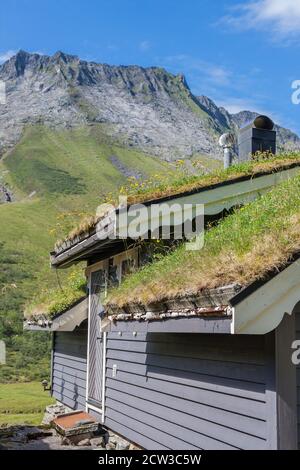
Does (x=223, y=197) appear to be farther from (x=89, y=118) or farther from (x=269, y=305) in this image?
(x=89, y=118)

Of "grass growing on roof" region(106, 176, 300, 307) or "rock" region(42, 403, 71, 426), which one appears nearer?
"grass growing on roof" region(106, 176, 300, 307)

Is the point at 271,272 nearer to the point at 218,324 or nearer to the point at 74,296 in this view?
the point at 218,324

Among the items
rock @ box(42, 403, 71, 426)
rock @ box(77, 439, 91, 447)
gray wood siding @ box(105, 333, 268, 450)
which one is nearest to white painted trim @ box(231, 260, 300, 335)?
gray wood siding @ box(105, 333, 268, 450)

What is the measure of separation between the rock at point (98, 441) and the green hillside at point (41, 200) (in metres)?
4.00

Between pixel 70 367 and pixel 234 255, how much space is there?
31.7ft

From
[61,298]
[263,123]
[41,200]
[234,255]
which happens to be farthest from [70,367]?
[41,200]

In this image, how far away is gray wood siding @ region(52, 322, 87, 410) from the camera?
42.4 ft

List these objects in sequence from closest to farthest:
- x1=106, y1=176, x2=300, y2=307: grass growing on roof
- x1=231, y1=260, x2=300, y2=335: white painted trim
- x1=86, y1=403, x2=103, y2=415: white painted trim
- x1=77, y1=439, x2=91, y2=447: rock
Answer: x1=231, y1=260, x2=300, y2=335: white painted trim
x1=106, y1=176, x2=300, y2=307: grass growing on roof
x1=77, y1=439, x2=91, y2=447: rock
x1=86, y1=403, x2=103, y2=415: white painted trim

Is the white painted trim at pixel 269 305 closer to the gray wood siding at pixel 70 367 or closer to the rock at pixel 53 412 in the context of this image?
the gray wood siding at pixel 70 367

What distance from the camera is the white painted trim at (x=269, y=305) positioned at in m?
4.88

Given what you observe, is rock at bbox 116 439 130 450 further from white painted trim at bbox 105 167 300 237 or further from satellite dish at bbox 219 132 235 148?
satellite dish at bbox 219 132 235 148

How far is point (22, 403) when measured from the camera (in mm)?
25344

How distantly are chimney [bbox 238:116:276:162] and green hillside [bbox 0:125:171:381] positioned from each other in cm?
179

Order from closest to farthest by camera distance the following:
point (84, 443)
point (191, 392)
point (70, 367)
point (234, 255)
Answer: point (234, 255), point (191, 392), point (84, 443), point (70, 367)
